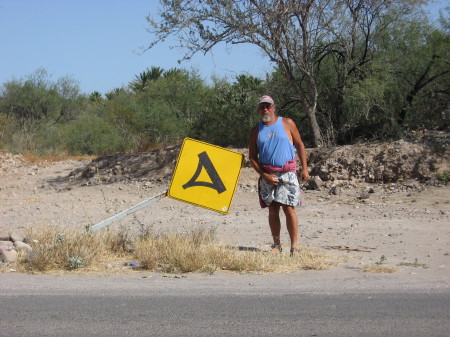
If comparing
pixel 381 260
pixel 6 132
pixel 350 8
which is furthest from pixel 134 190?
pixel 6 132

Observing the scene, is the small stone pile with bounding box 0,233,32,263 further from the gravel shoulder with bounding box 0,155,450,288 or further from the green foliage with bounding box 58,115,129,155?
the green foliage with bounding box 58,115,129,155

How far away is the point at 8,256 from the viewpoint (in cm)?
707

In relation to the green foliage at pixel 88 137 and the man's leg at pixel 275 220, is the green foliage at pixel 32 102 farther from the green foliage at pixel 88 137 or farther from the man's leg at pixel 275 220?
the man's leg at pixel 275 220

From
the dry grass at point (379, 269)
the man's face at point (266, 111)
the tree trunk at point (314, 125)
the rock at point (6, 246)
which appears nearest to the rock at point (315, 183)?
the tree trunk at point (314, 125)

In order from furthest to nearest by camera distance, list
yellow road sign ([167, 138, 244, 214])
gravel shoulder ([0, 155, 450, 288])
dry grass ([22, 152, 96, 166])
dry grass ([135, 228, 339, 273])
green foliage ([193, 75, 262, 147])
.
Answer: dry grass ([22, 152, 96, 166]), green foliage ([193, 75, 262, 147]), gravel shoulder ([0, 155, 450, 288]), yellow road sign ([167, 138, 244, 214]), dry grass ([135, 228, 339, 273])

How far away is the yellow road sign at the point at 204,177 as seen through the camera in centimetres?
727

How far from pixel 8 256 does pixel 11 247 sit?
0.32 m

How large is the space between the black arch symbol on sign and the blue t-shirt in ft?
1.99

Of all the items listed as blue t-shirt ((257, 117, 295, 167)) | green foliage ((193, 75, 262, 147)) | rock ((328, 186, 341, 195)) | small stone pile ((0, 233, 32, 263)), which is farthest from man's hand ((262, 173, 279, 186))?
green foliage ((193, 75, 262, 147))

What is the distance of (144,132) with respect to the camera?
850 inches

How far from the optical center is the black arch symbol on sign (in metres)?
7.27

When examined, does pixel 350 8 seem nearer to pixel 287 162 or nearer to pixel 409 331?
pixel 287 162

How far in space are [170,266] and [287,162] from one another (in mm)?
1821

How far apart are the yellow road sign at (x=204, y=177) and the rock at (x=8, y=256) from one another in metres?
1.97
